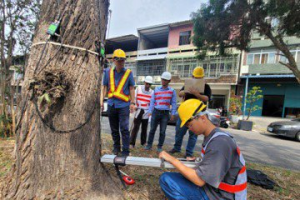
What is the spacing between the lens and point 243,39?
15.1ft

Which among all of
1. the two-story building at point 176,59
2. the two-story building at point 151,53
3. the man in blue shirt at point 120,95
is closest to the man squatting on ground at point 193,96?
the man in blue shirt at point 120,95

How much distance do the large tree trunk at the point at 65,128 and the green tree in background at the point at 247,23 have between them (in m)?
3.87

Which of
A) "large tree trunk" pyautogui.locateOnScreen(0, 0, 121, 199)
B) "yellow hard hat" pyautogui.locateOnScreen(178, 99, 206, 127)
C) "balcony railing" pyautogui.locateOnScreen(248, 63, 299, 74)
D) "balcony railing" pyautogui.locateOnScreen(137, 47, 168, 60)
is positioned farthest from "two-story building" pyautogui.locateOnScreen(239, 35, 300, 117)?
"large tree trunk" pyautogui.locateOnScreen(0, 0, 121, 199)

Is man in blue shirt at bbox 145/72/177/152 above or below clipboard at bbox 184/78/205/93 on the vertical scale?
below

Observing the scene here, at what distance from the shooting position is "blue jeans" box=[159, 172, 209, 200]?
1536mm

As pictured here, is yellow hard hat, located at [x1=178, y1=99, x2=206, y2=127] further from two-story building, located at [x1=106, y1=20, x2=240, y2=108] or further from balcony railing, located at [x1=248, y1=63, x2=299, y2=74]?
balcony railing, located at [x1=248, y1=63, x2=299, y2=74]

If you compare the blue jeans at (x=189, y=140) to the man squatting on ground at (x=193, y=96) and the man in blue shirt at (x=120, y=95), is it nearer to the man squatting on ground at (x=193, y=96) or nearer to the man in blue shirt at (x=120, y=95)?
the man squatting on ground at (x=193, y=96)

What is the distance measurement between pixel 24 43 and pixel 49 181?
3.81m

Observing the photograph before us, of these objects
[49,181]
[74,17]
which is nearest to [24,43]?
[74,17]

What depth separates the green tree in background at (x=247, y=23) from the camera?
3.66m

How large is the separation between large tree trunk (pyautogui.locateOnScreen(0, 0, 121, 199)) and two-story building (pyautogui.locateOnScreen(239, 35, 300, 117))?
50.2ft

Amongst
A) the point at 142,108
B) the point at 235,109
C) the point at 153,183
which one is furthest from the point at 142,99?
the point at 235,109

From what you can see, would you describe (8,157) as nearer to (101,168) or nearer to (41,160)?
(41,160)

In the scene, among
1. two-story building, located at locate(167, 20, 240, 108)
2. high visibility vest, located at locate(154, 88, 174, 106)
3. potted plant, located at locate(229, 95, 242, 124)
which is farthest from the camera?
two-story building, located at locate(167, 20, 240, 108)
